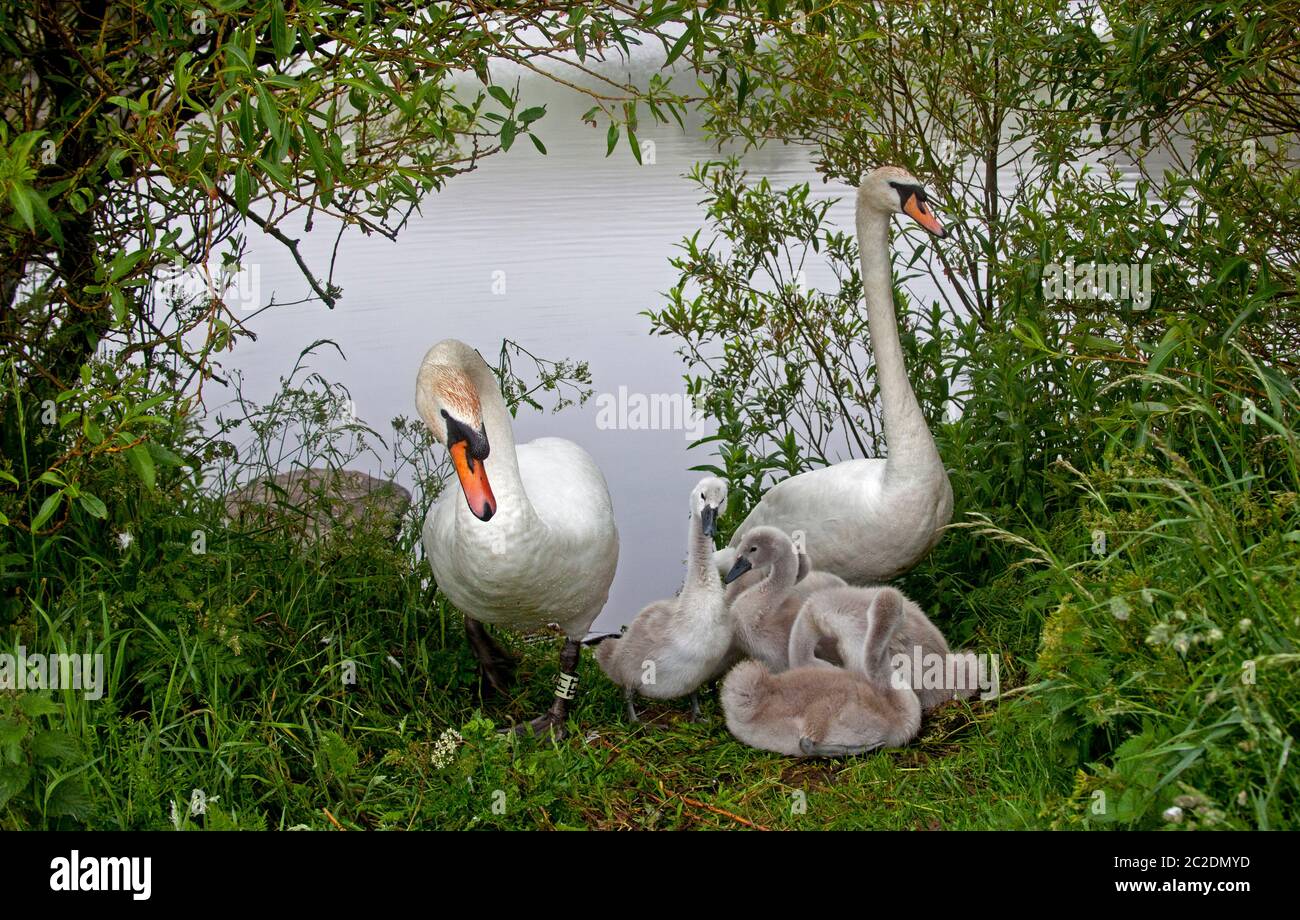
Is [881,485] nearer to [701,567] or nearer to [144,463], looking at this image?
[701,567]

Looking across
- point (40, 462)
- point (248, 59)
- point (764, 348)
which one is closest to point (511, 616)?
point (40, 462)

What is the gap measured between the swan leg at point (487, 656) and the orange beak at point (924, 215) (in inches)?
89.3

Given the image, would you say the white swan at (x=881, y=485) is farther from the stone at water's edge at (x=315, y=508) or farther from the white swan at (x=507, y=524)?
the stone at water's edge at (x=315, y=508)

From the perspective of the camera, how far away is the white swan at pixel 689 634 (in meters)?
4.34

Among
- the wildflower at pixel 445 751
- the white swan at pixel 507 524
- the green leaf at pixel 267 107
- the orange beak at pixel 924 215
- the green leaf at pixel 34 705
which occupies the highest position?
the orange beak at pixel 924 215

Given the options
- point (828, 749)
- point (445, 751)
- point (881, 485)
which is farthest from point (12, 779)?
point (881, 485)

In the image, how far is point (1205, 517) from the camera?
9.82ft

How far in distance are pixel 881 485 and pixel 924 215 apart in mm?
1045

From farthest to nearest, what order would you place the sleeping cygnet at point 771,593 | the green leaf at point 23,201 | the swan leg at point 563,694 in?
1. the sleeping cygnet at point 771,593
2. the swan leg at point 563,694
3. the green leaf at point 23,201

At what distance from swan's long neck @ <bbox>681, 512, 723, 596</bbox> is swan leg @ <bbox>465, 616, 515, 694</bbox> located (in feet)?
2.59

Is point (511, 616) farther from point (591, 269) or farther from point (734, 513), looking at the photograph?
point (591, 269)
